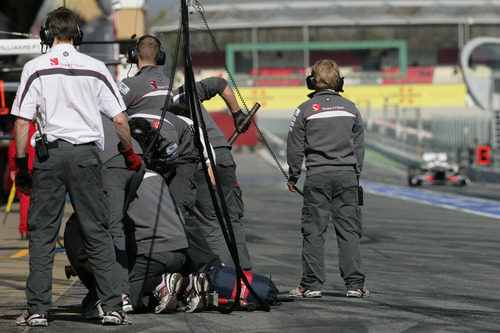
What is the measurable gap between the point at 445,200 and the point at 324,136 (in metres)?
13.6

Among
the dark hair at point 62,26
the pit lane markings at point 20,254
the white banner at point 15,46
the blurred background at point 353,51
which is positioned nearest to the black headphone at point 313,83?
the dark hair at point 62,26

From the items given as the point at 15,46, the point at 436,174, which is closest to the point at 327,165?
the point at 15,46

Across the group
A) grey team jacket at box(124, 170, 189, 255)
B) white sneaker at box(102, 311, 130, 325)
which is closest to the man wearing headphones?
grey team jacket at box(124, 170, 189, 255)

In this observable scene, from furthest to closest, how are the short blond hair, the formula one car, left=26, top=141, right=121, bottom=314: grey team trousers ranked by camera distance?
the formula one car, the short blond hair, left=26, top=141, right=121, bottom=314: grey team trousers

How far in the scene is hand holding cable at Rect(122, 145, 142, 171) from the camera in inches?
222

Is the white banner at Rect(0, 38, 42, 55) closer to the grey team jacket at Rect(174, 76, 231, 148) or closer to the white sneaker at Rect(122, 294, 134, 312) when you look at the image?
the grey team jacket at Rect(174, 76, 231, 148)

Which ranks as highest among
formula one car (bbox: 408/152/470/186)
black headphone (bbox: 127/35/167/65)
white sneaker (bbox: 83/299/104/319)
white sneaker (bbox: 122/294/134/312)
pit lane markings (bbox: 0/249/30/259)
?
black headphone (bbox: 127/35/167/65)

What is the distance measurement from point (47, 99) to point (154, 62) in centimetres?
180

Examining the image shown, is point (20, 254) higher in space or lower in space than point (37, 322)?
lower

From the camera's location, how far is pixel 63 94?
550 cm

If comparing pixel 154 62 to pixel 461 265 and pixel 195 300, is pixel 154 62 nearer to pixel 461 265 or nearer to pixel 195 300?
pixel 195 300

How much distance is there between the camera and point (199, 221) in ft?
24.2

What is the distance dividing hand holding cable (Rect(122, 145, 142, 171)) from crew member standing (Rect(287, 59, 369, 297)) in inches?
64.4

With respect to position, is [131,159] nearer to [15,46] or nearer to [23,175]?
[23,175]
